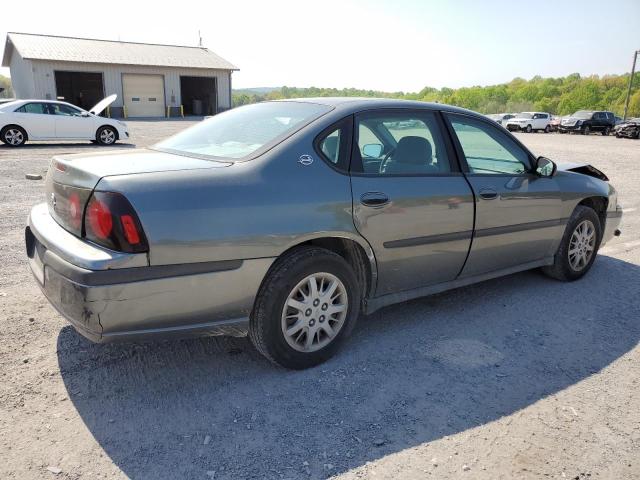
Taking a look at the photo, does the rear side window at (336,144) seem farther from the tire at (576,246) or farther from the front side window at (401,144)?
the tire at (576,246)

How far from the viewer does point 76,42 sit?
37469mm

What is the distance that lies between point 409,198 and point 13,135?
15.3 metres

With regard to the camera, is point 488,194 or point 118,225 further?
point 488,194

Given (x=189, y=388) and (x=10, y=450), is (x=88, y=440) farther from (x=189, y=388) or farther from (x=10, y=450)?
(x=189, y=388)

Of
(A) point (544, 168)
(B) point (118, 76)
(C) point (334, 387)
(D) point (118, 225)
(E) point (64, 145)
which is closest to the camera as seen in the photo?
(D) point (118, 225)

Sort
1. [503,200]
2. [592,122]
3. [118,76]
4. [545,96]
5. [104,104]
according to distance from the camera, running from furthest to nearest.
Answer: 1. [545,96]
2. [118,76]
3. [592,122]
4. [104,104]
5. [503,200]

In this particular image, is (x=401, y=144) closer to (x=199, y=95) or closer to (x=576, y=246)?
(x=576, y=246)

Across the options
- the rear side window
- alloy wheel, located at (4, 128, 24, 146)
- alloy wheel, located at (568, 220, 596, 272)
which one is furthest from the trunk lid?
alloy wheel, located at (4, 128, 24, 146)

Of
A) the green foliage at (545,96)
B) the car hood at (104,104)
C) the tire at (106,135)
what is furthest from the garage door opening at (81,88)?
the car hood at (104,104)

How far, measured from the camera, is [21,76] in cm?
3700

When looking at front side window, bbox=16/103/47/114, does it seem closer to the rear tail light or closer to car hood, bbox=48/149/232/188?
car hood, bbox=48/149/232/188

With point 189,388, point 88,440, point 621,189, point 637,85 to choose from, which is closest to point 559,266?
point 189,388

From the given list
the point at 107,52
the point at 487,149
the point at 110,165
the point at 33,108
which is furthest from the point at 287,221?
the point at 107,52

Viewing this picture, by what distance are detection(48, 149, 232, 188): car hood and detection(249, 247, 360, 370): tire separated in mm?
715
